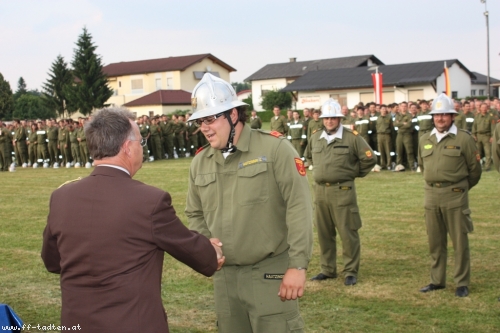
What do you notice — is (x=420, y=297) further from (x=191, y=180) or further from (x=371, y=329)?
(x=191, y=180)

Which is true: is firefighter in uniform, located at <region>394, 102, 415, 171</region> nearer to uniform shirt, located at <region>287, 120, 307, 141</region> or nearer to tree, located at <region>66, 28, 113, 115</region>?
uniform shirt, located at <region>287, 120, 307, 141</region>

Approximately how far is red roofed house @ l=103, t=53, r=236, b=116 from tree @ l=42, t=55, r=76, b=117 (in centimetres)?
561

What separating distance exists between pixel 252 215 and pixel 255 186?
173 mm

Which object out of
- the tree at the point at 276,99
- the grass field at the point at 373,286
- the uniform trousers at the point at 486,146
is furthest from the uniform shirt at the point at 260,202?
the tree at the point at 276,99

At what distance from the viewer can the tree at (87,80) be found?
63906 mm

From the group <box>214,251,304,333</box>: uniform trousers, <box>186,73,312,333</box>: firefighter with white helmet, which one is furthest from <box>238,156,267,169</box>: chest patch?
<box>214,251,304,333</box>: uniform trousers

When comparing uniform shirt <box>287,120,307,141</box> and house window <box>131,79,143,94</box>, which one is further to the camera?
house window <box>131,79,143,94</box>

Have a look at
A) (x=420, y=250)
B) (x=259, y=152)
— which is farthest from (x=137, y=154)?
(x=420, y=250)

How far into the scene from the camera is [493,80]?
7375 cm

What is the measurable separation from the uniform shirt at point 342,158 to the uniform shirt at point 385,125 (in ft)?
39.7

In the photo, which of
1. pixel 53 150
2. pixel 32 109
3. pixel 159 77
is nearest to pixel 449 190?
pixel 53 150

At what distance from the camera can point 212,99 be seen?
371 centimetres

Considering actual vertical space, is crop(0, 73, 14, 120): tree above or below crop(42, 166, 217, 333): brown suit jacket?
above

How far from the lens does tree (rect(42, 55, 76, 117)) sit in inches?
2746
